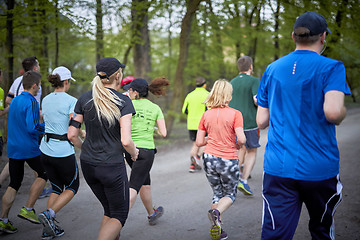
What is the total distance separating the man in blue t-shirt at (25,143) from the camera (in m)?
4.75

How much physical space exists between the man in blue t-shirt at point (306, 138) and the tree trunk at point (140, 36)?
9.33 metres

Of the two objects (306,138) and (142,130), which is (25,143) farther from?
(306,138)

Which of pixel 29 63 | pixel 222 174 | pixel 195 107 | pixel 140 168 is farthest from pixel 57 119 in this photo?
pixel 195 107

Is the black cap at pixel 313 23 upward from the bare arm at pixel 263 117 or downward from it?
upward

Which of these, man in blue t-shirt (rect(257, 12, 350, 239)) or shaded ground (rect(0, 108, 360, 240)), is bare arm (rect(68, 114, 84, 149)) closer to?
shaded ground (rect(0, 108, 360, 240))

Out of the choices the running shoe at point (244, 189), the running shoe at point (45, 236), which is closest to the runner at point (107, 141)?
the running shoe at point (45, 236)

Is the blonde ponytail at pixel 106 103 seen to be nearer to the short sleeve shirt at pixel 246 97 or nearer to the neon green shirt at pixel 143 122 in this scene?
the neon green shirt at pixel 143 122

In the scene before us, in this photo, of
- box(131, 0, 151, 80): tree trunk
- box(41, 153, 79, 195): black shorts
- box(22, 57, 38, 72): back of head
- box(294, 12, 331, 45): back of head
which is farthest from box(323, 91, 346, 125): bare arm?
box(131, 0, 151, 80): tree trunk

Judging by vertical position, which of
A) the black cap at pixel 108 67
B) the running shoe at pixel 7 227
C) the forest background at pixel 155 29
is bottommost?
the running shoe at pixel 7 227

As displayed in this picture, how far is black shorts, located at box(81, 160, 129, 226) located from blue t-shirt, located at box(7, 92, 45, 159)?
5.84 feet

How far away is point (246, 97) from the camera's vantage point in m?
6.69

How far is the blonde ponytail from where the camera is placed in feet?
10.8

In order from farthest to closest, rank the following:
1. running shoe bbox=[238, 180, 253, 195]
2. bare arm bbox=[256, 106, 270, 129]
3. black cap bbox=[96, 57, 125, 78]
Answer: running shoe bbox=[238, 180, 253, 195] < black cap bbox=[96, 57, 125, 78] < bare arm bbox=[256, 106, 270, 129]

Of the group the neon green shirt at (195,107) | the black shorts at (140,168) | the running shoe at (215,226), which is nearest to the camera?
the running shoe at (215,226)
